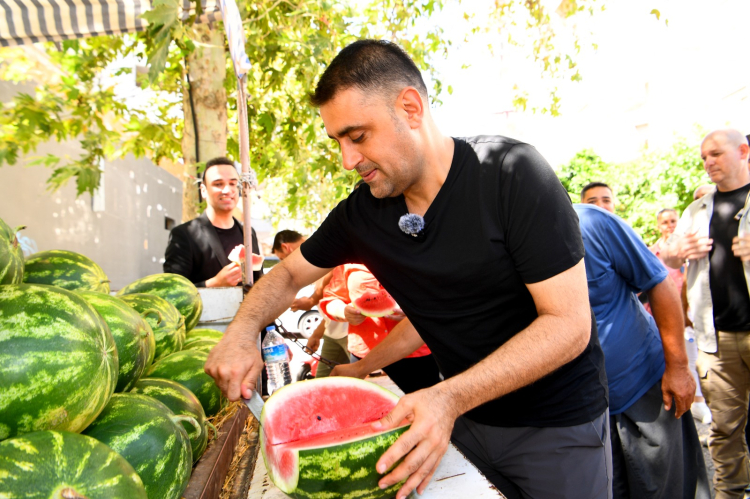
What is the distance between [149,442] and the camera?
1303 millimetres

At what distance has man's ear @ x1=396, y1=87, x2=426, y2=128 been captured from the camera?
189cm

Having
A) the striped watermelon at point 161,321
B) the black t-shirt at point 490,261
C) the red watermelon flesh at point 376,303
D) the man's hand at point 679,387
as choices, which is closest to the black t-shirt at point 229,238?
the red watermelon flesh at point 376,303

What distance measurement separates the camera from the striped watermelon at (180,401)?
5.32 ft

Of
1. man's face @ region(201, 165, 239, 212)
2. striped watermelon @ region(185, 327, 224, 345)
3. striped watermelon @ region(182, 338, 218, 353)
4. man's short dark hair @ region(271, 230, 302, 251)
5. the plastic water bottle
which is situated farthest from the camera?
man's short dark hair @ region(271, 230, 302, 251)

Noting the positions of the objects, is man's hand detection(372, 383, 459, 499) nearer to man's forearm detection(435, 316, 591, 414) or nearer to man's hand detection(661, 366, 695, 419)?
man's forearm detection(435, 316, 591, 414)

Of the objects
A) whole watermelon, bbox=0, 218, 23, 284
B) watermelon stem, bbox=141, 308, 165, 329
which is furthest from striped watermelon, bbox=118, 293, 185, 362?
whole watermelon, bbox=0, 218, 23, 284

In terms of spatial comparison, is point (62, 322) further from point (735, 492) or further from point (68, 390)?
point (735, 492)

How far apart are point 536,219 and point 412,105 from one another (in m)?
0.63

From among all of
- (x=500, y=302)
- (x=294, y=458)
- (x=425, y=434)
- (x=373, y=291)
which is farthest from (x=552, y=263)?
(x=373, y=291)

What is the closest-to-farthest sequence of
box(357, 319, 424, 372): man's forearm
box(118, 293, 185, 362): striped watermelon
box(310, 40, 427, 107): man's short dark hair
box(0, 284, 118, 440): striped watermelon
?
box(0, 284, 118, 440): striped watermelon < box(310, 40, 427, 107): man's short dark hair < box(118, 293, 185, 362): striped watermelon < box(357, 319, 424, 372): man's forearm

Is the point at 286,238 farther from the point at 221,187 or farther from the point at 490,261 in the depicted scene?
the point at 490,261

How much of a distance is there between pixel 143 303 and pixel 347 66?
128 cm

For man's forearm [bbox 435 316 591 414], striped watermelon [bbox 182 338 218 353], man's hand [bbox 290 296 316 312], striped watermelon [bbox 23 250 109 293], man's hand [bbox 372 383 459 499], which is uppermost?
striped watermelon [bbox 23 250 109 293]

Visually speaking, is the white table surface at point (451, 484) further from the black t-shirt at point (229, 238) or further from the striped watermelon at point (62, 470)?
the black t-shirt at point (229, 238)
